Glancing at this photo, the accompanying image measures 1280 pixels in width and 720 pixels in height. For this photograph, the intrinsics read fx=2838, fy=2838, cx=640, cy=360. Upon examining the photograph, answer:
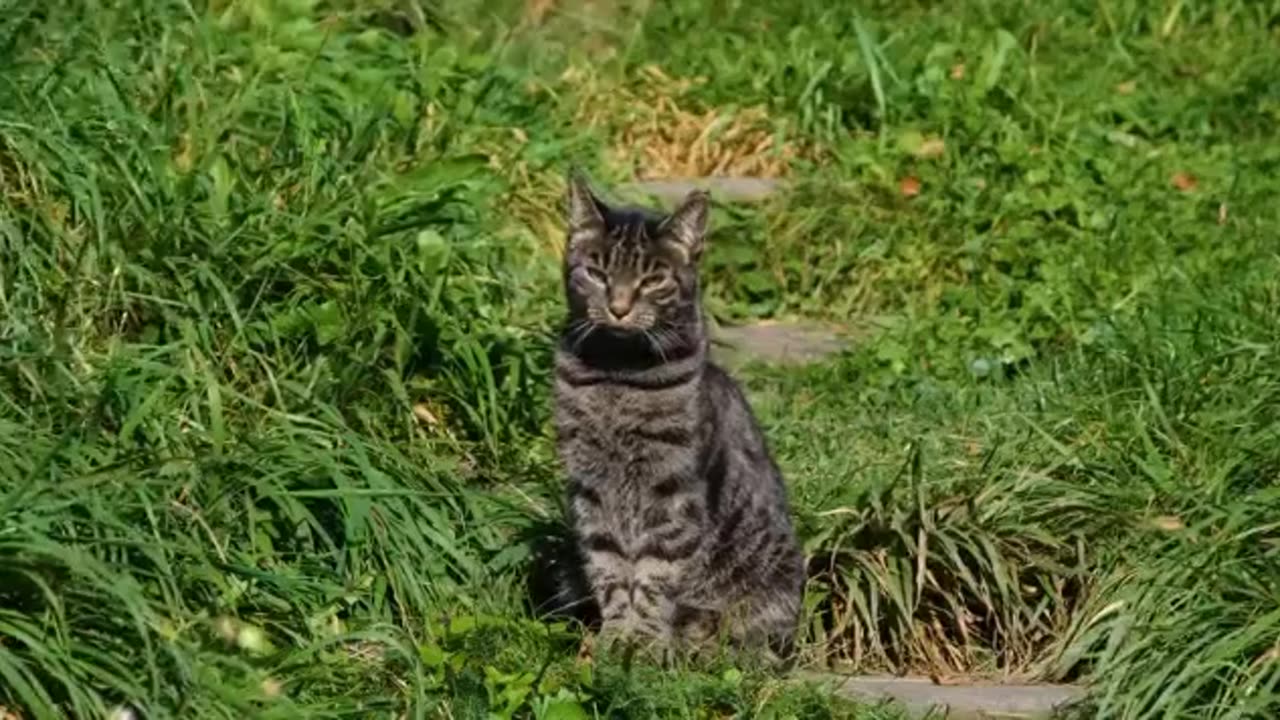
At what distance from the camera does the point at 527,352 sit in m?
7.73

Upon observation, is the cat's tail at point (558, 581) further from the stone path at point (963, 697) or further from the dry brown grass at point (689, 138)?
the dry brown grass at point (689, 138)

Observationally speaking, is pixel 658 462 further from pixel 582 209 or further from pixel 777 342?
pixel 777 342

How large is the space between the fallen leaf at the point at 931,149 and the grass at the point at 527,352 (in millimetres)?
37

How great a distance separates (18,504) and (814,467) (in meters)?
2.54

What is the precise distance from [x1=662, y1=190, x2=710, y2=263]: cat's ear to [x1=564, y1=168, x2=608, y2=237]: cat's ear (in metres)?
0.16

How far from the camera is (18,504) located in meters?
5.88

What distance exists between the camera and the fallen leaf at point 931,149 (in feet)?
31.4

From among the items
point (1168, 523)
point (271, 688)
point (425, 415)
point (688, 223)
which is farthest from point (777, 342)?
point (271, 688)

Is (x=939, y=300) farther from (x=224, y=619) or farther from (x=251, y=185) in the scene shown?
(x=224, y=619)

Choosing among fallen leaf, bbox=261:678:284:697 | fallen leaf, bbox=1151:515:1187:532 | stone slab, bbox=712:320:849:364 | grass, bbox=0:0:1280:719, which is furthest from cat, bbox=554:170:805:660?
stone slab, bbox=712:320:849:364

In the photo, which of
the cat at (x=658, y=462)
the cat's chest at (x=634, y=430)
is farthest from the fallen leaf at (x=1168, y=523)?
the cat's chest at (x=634, y=430)

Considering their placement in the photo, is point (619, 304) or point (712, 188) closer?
point (619, 304)

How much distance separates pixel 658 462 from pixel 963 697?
0.91 m

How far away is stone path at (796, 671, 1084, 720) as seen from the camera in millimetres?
6559
